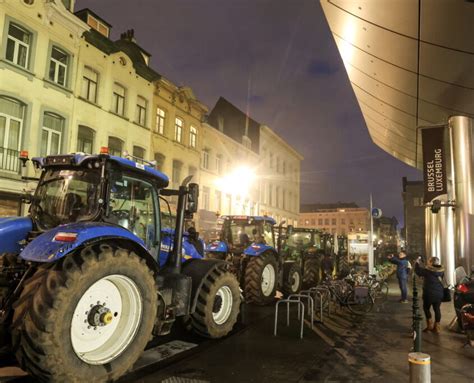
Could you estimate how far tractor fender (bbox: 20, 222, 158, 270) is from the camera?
379 cm

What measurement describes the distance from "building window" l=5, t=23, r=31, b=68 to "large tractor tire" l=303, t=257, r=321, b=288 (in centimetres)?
1273

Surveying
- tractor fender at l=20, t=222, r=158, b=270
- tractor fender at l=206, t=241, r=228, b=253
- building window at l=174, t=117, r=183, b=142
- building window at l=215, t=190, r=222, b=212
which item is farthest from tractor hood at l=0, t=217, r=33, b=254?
building window at l=215, t=190, r=222, b=212

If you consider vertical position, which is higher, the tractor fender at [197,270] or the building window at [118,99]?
the building window at [118,99]

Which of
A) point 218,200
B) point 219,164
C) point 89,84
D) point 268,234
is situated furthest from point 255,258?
point 219,164

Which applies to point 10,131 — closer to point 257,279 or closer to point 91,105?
point 91,105

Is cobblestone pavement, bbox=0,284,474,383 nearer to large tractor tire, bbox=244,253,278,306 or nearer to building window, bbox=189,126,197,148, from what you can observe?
large tractor tire, bbox=244,253,278,306

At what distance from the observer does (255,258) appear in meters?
9.84

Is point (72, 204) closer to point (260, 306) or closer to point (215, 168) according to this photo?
point (260, 306)

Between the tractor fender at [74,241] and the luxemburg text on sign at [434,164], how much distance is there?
10.4 meters

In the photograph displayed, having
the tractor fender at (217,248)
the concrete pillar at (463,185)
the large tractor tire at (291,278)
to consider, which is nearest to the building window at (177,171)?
the large tractor tire at (291,278)

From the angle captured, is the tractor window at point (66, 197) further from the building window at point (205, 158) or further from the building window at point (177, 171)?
the building window at point (205, 158)

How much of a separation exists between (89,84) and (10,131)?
4.54m

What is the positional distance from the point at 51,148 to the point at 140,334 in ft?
42.5

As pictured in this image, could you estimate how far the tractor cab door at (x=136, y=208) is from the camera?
Result: 4918 mm
